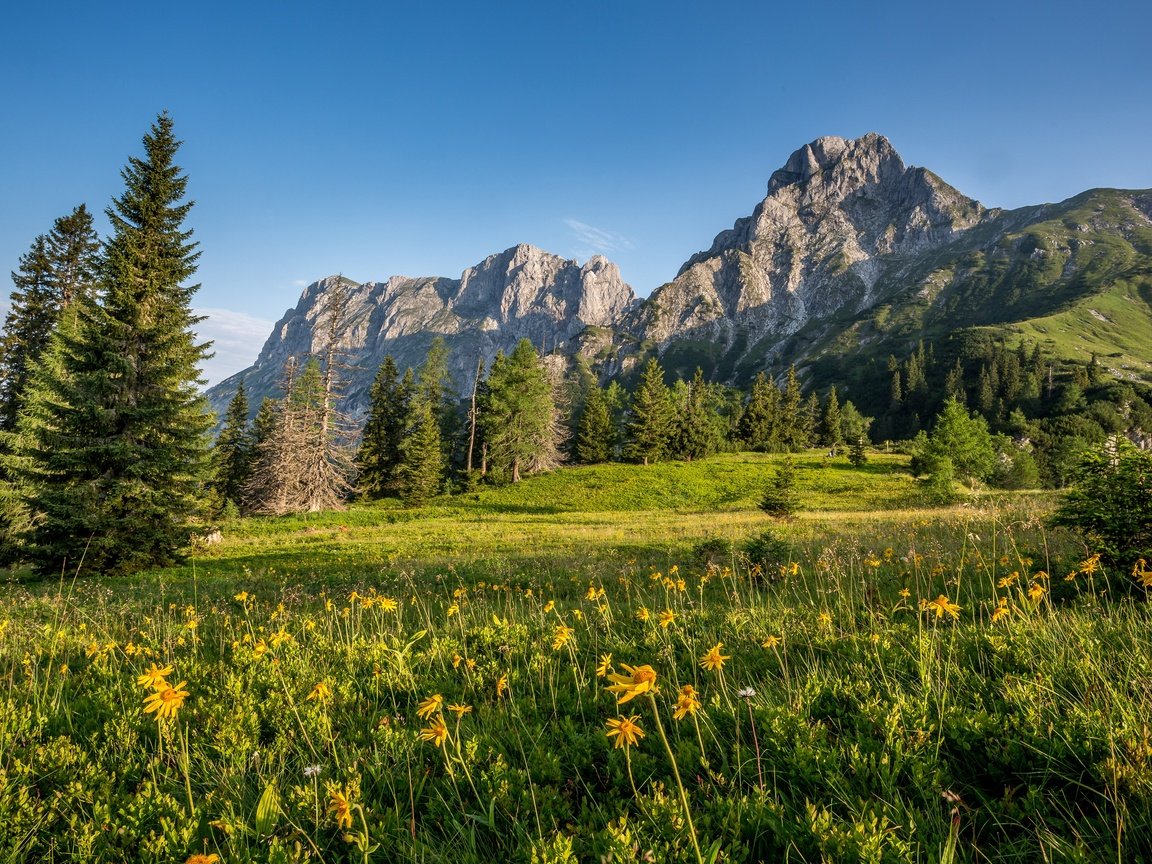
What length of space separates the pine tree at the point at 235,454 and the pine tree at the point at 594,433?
33.3 meters

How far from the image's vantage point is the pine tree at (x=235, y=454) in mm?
43656

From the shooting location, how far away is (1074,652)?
3129mm

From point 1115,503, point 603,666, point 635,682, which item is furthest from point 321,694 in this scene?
point 1115,503

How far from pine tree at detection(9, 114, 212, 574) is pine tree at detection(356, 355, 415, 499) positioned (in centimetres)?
2900

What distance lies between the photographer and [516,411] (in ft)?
154

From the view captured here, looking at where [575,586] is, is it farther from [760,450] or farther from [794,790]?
[760,450]

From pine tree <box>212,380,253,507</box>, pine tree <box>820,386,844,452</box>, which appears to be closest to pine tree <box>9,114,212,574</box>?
pine tree <box>212,380,253,507</box>

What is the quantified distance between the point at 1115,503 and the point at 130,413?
22.5 m

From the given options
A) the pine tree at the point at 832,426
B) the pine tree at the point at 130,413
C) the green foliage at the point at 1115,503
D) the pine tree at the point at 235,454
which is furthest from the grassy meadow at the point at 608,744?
the pine tree at the point at 832,426

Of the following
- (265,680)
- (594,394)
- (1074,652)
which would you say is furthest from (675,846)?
(594,394)

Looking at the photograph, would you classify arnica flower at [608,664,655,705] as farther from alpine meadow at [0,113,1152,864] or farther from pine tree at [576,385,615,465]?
pine tree at [576,385,615,465]

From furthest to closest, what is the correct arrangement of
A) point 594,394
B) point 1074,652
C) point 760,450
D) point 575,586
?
point 760,450
point 594,394
point 575,586
point 1074,652

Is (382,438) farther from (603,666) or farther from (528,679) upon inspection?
(603,666)

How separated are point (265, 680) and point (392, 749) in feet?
5.62
